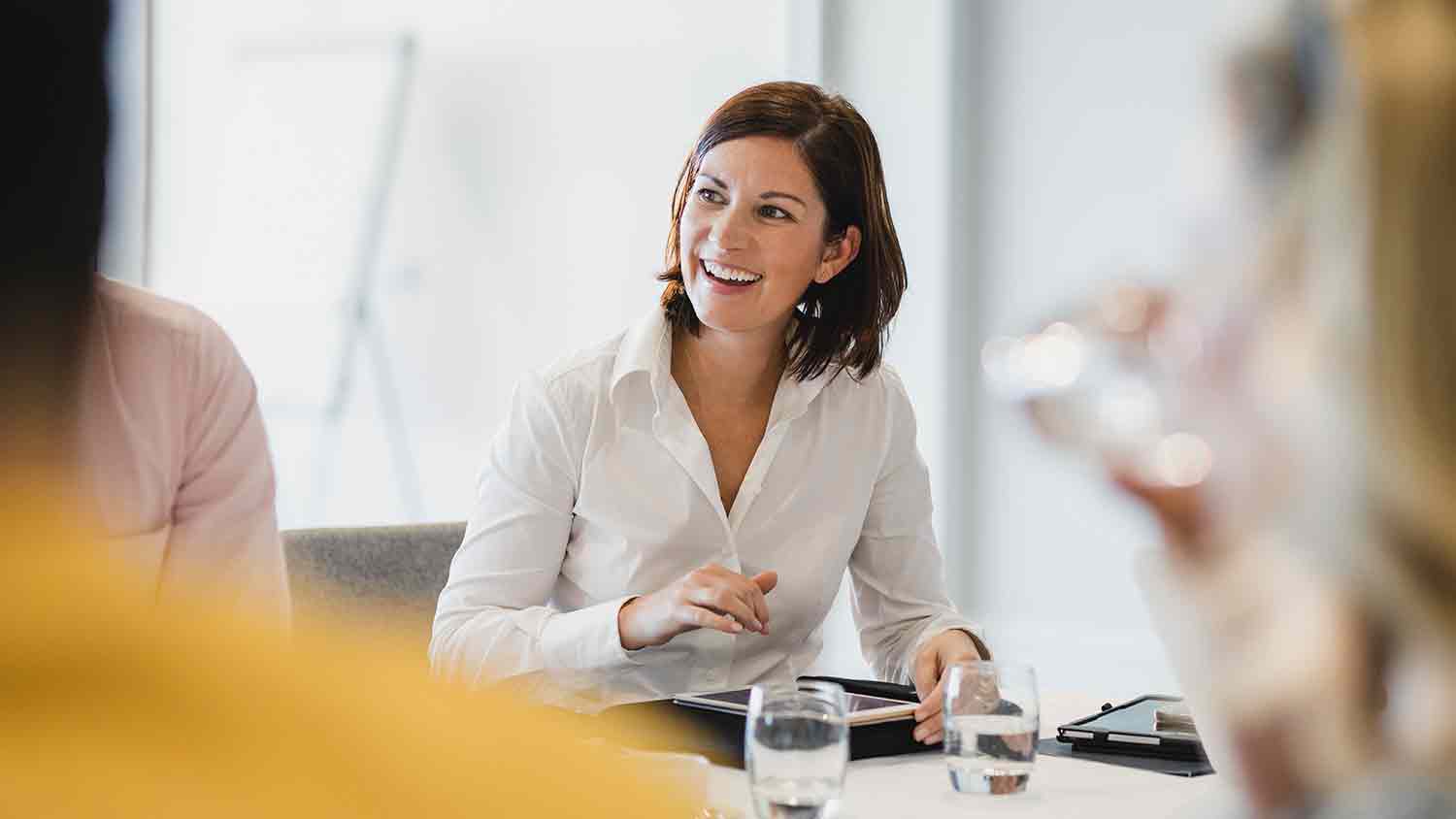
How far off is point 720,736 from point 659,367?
0.81 meters

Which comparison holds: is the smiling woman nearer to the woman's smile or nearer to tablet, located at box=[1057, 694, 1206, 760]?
the woman's smile

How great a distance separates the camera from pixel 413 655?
13.5 inches

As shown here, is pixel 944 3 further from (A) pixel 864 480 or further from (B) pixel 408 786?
(B) pixel 408 786

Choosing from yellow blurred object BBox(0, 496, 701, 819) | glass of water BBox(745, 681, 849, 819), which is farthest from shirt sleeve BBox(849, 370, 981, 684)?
yellow blurred object BBox(0, 496, 701, 819)

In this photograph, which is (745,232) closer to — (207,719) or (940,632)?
(940,632)

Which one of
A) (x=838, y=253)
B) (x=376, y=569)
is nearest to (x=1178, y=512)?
(x=376, y=569)

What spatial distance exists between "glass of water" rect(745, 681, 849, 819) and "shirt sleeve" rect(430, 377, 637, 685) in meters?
0.74

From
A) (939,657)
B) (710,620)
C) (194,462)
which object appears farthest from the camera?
(939,657)

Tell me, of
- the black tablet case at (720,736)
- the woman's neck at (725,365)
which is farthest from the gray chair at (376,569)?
the black tablet case at (720,736)

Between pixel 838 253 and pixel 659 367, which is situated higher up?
pixel 838 253

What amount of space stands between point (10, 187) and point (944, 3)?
4.20m

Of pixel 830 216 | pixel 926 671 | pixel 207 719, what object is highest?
pixel 830 216

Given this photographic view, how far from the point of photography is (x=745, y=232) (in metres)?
2.33

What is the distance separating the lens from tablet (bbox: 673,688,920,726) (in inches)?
62.4
